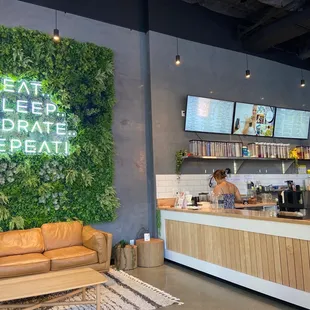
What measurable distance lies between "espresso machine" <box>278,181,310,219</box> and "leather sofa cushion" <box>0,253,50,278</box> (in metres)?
3.00

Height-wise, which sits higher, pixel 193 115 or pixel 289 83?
pixel 289 83

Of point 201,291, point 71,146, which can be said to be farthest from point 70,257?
point 71,146

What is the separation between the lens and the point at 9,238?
447 centimetres

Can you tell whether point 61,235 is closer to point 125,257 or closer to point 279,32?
point 125,257

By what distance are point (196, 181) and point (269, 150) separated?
1990 millimetres

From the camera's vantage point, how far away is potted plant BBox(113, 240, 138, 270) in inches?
200

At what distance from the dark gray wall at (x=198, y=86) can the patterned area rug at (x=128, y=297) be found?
2.34 metres

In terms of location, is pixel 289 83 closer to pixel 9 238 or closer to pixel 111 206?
pixel 111 206

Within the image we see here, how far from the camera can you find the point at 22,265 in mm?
3961

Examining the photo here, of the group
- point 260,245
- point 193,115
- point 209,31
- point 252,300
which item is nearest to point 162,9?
point 209,31

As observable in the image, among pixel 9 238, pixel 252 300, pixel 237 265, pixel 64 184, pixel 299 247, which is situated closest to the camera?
pixel 299 247

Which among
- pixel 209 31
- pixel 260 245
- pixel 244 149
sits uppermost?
pixel 209 31

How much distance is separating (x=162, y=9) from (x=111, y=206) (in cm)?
410

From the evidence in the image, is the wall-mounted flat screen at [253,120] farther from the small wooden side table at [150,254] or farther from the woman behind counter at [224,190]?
the small wooden side table at [150,254]
